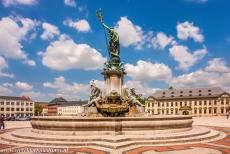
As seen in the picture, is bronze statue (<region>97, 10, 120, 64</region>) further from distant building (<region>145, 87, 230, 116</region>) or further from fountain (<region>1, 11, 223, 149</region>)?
distant building (<region>145, 87, 230, 116</region>)

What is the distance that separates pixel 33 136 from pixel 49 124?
1533mm

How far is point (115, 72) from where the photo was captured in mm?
28406

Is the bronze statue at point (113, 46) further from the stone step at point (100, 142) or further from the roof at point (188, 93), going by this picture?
the roof at point (188, 93)

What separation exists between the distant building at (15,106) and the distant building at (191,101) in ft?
205

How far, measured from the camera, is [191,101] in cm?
11269

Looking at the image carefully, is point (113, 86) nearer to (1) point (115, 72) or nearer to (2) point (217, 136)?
(1) point (115, 72)

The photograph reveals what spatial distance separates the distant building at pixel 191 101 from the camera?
10781cm

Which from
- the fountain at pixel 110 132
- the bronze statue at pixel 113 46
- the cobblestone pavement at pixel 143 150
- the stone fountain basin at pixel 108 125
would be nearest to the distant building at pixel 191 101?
the bronze statue at pixel 113 46

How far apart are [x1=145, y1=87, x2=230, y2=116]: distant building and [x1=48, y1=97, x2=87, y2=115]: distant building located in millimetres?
38633

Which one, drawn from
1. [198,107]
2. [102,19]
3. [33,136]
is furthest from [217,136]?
[198,107]

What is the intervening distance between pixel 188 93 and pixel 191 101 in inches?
153

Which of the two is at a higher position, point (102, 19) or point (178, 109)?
point (102, 19)

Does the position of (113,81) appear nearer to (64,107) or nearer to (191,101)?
(191,101)

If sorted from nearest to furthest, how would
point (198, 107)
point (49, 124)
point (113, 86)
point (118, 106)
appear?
point (49, 124) → point (118, 106) → point (113, 86) → point (198, 107)
